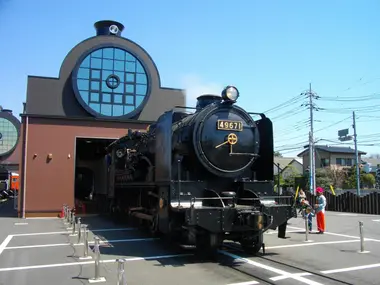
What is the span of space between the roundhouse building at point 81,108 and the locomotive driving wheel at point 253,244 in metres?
11.0

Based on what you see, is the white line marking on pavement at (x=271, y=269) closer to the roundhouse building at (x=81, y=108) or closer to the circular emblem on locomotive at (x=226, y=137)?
the circular emblem on locomotive at (x=226, y=137)

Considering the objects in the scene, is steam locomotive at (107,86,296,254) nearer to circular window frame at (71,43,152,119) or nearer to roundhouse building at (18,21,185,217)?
roundhouse building at (18,21,185,217)

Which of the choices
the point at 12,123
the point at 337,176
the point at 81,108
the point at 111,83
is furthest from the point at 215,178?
the point at 12,123

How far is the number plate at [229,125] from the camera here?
30.6 feet

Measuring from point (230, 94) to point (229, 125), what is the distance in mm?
838

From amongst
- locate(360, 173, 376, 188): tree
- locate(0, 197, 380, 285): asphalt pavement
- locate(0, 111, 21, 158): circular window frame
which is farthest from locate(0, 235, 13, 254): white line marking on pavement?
locate(0, 111, 21, 158): circular window frame

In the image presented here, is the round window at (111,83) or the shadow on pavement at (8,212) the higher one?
the round window at (111,83)

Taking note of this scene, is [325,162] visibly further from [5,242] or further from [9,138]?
[5,242]

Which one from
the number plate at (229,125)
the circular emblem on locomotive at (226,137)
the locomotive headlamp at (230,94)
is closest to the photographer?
the circular emblem on locomotive at (226,137)

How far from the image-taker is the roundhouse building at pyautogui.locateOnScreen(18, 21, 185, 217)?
1941 cm

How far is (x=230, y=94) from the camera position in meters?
9.72

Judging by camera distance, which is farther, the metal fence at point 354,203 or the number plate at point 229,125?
the metal fence at point 354,203

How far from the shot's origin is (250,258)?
8.65m

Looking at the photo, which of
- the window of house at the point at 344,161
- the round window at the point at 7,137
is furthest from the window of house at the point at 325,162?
the round window at the point at 7,137
